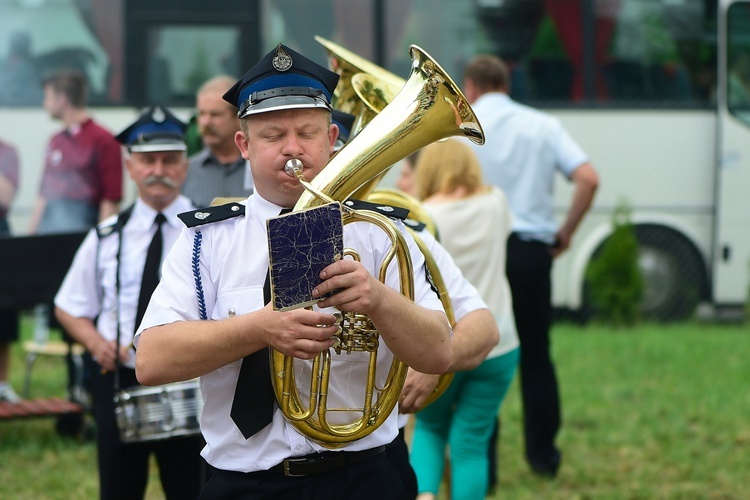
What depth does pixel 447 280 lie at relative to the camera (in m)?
3.29

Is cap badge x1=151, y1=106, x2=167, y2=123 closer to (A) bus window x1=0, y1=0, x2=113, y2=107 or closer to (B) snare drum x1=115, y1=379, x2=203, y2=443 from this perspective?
(B) snare drum x1=115, y1=379, x2=203, y2=443

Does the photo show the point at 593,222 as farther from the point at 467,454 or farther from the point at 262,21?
the point at 467,454

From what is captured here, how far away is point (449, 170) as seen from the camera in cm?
505

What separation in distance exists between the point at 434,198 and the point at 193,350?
2.67 meters

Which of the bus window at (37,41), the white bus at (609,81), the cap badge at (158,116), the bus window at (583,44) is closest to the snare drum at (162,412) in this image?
the cap badge at (158,116)

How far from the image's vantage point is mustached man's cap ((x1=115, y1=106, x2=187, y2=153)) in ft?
14.5

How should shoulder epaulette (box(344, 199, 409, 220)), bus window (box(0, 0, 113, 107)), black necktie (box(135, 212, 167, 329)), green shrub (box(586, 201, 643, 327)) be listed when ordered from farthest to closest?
green shrub (box(586, 201, 643, 327)) < bus window (box(0, 0, 113, 107)) < black necktie (box(135, 212, 167, 329)) < shoulder epaulette (box(344, 199, 409, 220))

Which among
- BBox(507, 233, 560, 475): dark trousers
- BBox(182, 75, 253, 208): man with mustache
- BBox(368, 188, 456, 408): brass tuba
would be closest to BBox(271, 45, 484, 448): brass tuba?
BBox(368, 188, 456, 408): brass tuba

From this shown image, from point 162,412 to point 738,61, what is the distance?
9.14 meters

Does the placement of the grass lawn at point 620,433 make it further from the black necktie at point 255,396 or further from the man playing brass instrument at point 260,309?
the black necktie at point 255,396

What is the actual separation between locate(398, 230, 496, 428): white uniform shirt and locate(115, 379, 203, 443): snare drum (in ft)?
4.00

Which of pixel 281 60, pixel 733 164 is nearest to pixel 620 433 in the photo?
pixel 281 60

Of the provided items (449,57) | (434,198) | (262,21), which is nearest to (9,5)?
(262,21)

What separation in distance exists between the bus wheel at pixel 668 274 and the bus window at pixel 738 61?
4.60ft
